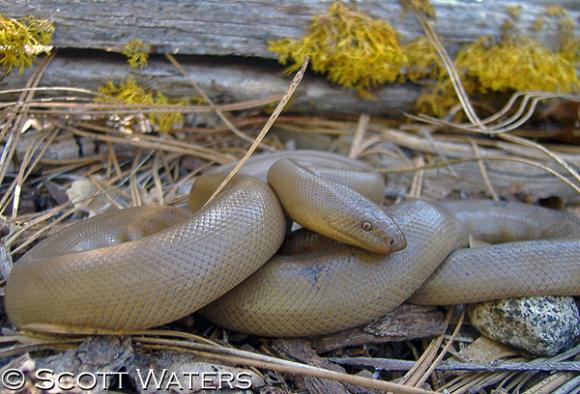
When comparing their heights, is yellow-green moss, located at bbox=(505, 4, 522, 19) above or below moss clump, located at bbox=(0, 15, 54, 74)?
above

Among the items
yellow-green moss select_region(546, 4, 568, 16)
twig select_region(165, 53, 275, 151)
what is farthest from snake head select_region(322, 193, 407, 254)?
yellow-green moss select_region(546, 4, 568, 16)

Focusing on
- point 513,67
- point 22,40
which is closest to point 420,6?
point 513,67

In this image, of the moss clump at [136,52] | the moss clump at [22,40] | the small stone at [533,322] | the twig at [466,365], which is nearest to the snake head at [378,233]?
the twig at [466,365]

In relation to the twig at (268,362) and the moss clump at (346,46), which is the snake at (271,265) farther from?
the moss clump at (346,46)

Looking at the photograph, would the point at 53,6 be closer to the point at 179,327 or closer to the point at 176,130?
the point at 176,130

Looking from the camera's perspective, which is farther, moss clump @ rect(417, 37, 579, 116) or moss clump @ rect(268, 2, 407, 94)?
moss clump @ rect(417, 37, 579, 116)

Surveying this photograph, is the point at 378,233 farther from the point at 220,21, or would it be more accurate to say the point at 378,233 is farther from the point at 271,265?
the point at 220,21

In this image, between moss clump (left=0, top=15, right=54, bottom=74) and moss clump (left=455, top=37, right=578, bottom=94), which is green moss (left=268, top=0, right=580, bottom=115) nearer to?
moss clump (left=455, top=37, right=578, bottom=94)
